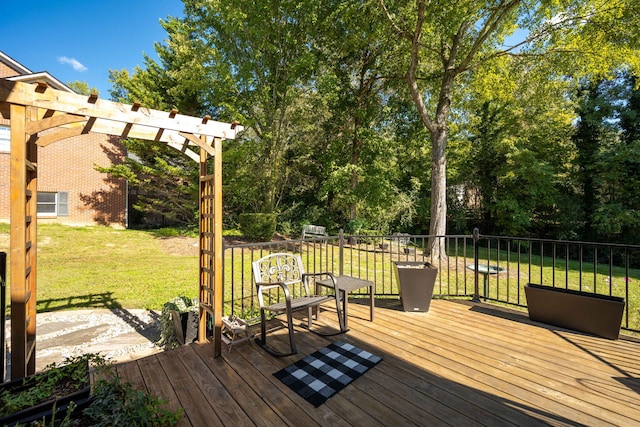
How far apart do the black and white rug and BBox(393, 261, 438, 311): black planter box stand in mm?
1293

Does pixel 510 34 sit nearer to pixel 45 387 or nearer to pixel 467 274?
pixel 467 274

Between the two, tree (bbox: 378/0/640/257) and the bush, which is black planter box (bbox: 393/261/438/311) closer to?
tree (bbox: 378/0/640/257)

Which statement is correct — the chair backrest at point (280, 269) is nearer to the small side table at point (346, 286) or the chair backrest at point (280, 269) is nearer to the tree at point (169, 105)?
the small side table at point (346, 286)

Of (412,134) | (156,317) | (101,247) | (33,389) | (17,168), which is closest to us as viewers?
(33,389)

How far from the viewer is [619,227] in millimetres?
10086

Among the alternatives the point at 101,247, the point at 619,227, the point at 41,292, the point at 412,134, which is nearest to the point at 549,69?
the point at 412,134

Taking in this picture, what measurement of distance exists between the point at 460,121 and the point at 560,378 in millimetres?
13416

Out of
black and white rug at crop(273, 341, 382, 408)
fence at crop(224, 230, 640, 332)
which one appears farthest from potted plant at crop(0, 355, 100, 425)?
fence at crop(224, 230, 640, 332)

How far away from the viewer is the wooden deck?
1843 millimetres

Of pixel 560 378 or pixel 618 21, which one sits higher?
pixel 618 21

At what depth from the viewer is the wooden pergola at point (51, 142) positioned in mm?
1846

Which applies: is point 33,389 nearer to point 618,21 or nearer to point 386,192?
point 386,192

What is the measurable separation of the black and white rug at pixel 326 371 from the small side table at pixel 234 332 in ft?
2.02

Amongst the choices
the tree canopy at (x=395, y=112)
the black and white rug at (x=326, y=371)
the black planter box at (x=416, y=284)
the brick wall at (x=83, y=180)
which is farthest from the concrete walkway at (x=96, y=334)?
the brick wall at (x=83, y=180)
